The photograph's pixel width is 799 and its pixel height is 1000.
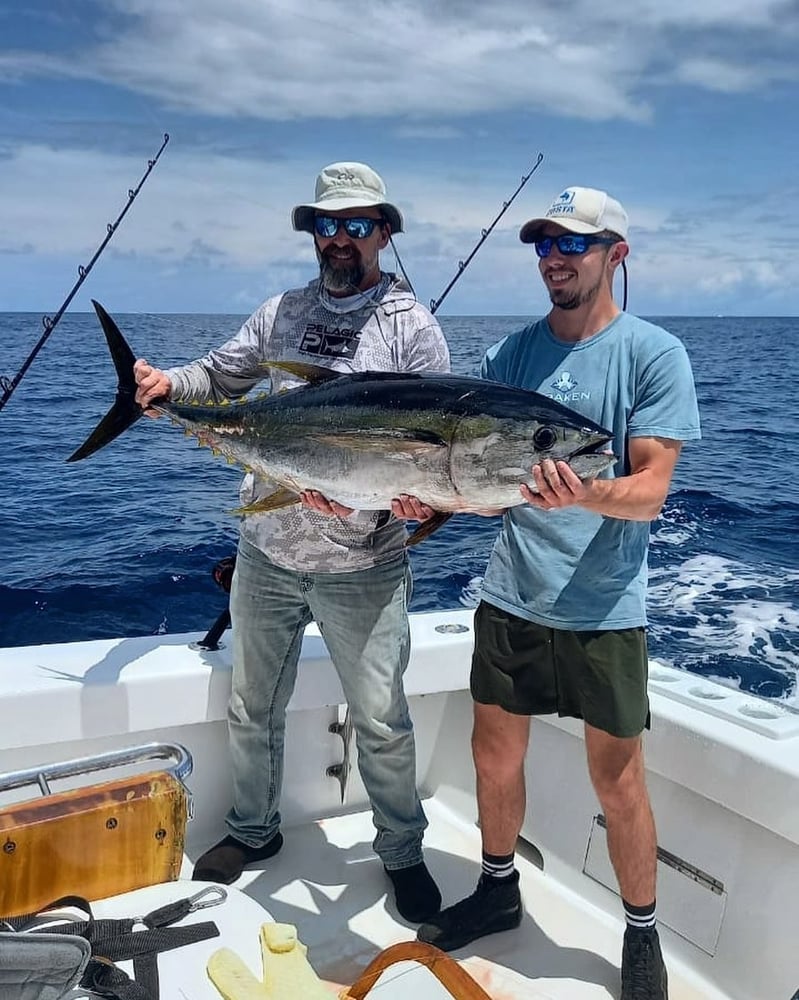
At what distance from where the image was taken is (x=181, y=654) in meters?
3.12

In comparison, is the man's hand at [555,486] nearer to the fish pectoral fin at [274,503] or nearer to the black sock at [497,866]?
the fish pectoral fin at [274,503]

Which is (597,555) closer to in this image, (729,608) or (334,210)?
(334,210)

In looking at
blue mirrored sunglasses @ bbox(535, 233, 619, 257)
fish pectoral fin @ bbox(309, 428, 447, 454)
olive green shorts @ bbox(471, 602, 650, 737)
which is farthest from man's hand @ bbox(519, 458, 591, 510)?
blue mirrored sunglasses @ bbox(535, 233, 619, 257)

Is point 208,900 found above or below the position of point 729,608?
above

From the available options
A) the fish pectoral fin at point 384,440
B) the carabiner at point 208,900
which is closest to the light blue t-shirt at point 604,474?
the fish pectoral fin at point 384,440

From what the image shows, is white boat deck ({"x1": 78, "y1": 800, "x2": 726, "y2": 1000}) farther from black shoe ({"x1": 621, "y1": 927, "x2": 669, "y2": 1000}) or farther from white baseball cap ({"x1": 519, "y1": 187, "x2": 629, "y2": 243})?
white baseball cap ({"x1": 519, "y1": 187, "x2": 629, "y2": 243})

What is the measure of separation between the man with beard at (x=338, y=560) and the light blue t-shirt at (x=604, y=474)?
38 centimetres

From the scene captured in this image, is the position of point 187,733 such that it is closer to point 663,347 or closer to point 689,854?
point 689,854

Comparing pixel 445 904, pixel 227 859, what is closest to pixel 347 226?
pixel 227 859

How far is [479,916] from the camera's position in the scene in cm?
278

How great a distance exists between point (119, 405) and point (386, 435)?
2.95 ft

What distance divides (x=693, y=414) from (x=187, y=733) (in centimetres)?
198

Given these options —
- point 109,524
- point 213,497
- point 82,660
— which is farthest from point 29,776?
point 213,497

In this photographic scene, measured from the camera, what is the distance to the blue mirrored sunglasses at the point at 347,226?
2.65 m
